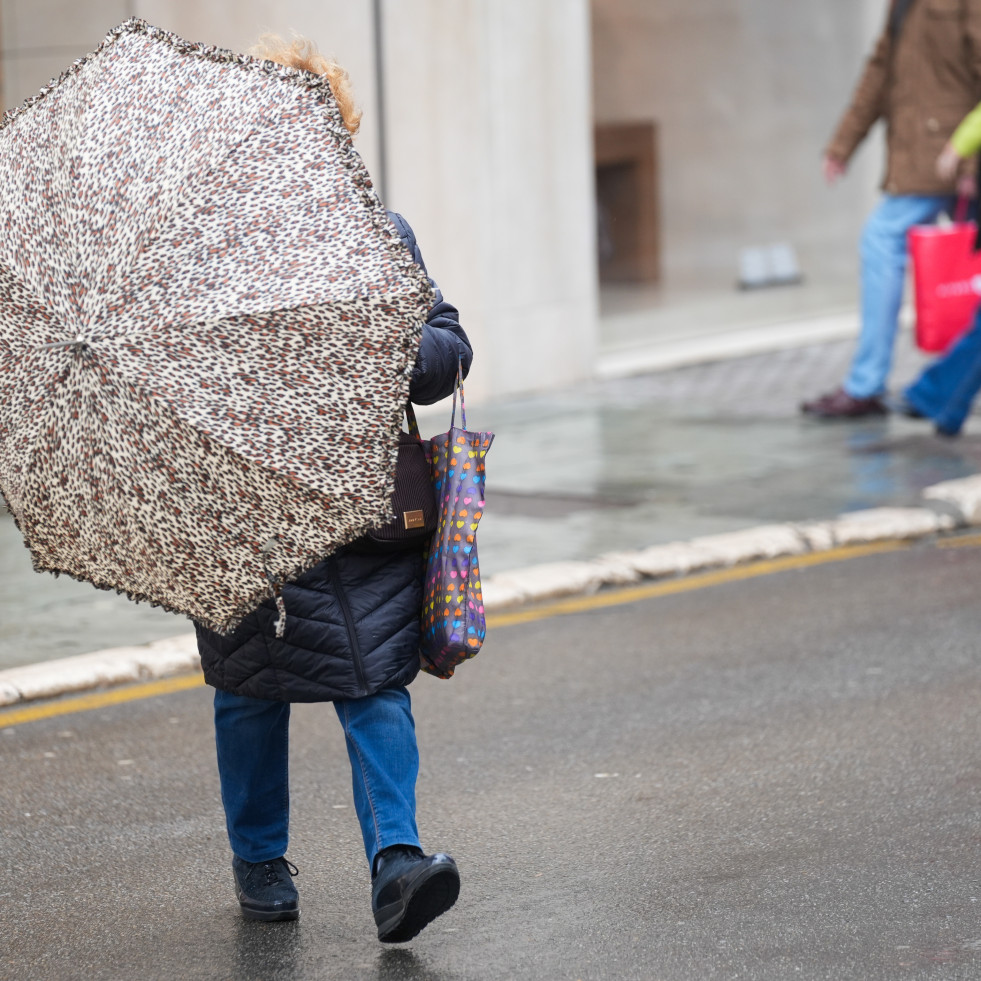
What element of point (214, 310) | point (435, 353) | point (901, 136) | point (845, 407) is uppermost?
point (214, 310)

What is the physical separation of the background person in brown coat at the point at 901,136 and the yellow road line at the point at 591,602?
264 centimetres

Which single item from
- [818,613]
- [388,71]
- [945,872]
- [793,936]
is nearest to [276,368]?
[793,936]

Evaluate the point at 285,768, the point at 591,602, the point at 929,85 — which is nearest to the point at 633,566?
the point at 591,602

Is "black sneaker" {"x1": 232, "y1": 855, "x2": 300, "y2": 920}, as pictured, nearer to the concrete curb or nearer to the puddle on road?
the concrete curb

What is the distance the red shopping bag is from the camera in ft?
30.3

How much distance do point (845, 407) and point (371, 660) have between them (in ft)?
22.6

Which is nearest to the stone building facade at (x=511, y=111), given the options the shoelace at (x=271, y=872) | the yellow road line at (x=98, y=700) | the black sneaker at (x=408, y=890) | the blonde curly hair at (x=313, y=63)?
the yellow road line at (x=98, y=700)

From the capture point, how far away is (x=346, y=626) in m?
3.58

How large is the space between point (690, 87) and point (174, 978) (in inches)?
447

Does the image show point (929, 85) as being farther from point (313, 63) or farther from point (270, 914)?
point (270, 914)

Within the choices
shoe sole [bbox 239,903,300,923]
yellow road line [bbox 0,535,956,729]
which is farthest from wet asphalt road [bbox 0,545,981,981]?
yellow road line [bbox 0,535,956,729]

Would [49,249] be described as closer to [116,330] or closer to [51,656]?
[116,330]

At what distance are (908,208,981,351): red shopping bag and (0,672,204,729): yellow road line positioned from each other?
468 centimetres

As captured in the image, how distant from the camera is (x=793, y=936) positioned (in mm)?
3723
